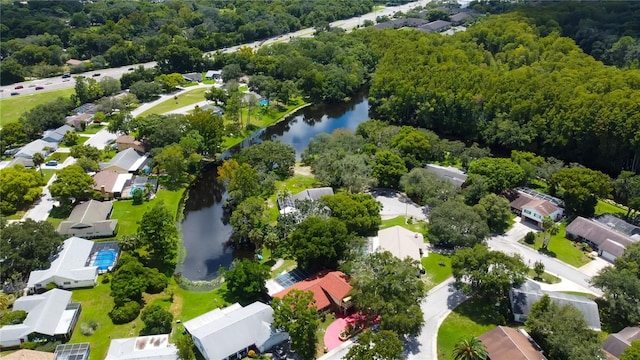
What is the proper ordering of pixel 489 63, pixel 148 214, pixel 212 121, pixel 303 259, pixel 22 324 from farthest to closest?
pixel 489 63 → pixel 212 121 → pixel 148 214 → pixel 303 259 → pixel 22 324

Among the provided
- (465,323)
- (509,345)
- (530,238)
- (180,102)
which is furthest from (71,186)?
(530,238)

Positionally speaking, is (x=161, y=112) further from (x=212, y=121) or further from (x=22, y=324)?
(x=22, y=324)

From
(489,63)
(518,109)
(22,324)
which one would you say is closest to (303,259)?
(22,324)

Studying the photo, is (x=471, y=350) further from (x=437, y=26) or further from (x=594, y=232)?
(x=437, y=26)

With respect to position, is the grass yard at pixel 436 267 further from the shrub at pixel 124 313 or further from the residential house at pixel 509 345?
the shrub at pixel 124 313

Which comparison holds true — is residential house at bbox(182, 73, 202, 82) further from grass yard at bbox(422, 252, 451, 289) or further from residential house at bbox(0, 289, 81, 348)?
grass yard at bbox(422, 252, 451, 289)

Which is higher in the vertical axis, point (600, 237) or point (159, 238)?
point (159, 238)
